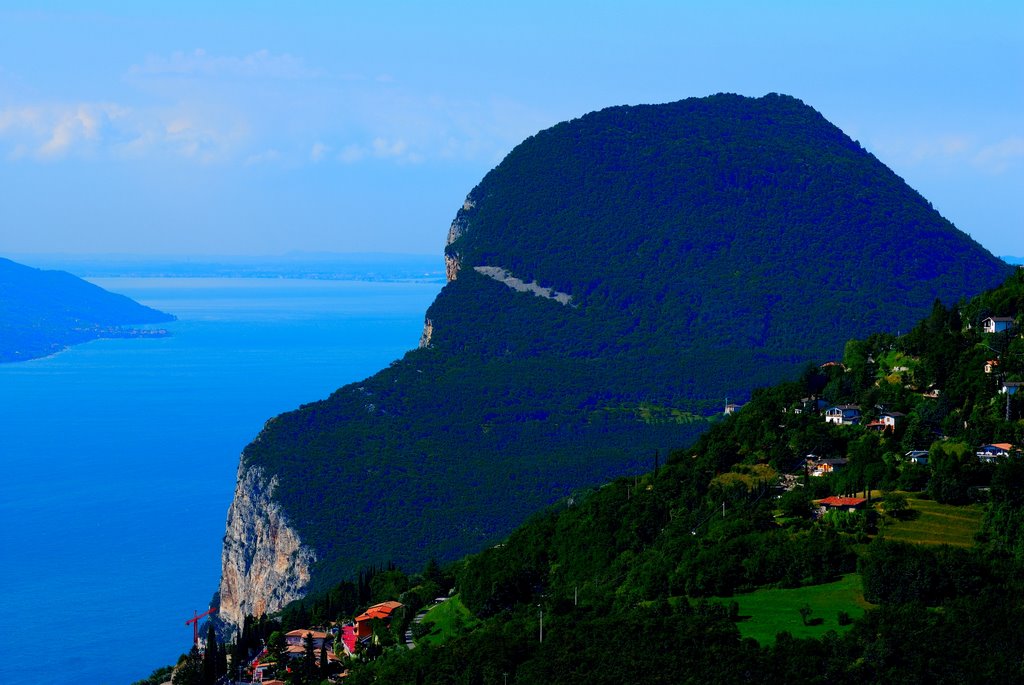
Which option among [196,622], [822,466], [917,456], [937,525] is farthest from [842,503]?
[196,622]

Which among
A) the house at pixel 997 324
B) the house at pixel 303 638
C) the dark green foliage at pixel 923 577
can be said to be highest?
the house at pixel 997 324

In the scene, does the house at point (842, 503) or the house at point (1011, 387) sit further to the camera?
the house at point (1011, 387)

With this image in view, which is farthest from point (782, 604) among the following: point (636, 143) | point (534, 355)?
point (636, 143)

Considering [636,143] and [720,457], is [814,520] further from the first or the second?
[636,143]

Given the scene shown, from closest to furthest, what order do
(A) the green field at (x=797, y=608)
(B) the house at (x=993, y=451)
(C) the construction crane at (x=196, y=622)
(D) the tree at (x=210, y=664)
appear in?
(A) the green field at (x=797, y=608) → (B) the house at (x=993, y=451) → (D) the tree at (x=210, y=664) → (C) the construction crane at (x=196, y=622)

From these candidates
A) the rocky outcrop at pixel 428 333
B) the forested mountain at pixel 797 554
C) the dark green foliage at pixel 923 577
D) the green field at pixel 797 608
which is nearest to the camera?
the forested mountain at pixel 797 554

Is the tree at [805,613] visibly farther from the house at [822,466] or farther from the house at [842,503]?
the house at [822,466]

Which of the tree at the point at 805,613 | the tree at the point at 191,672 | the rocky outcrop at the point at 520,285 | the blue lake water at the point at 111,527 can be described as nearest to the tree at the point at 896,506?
the tree at the point at 805,613
